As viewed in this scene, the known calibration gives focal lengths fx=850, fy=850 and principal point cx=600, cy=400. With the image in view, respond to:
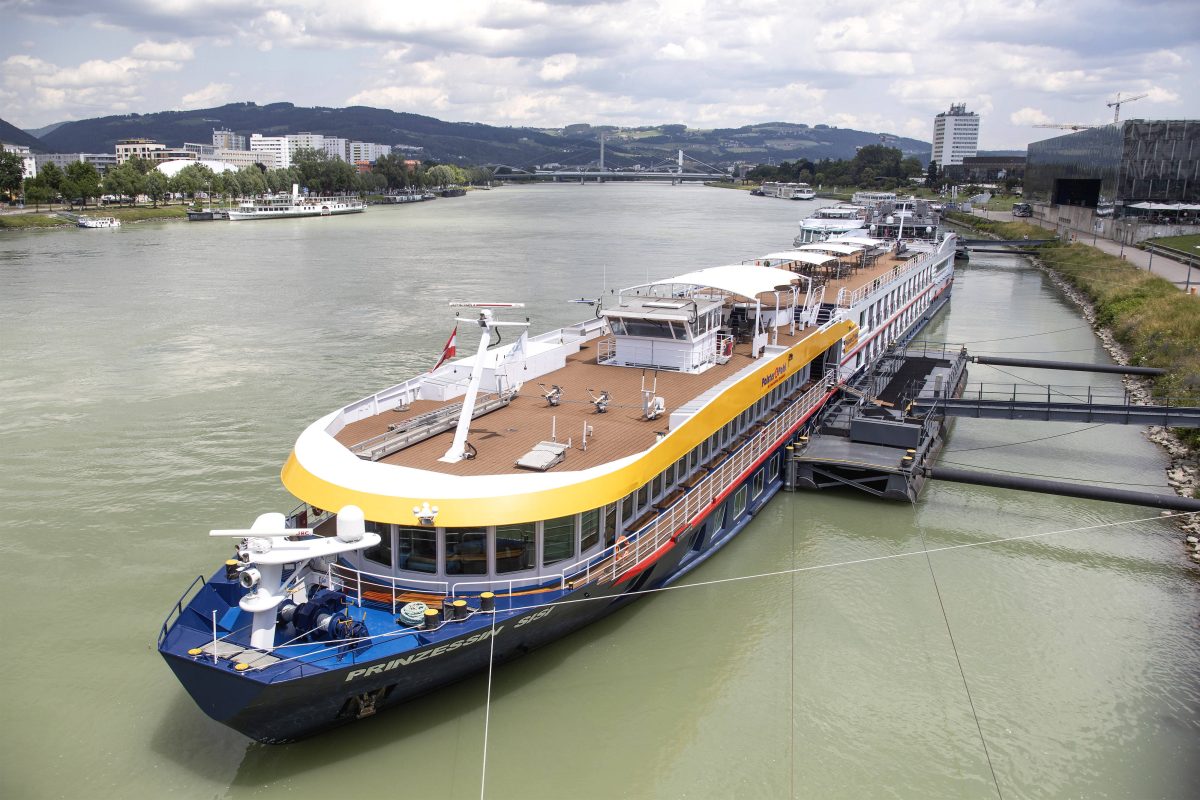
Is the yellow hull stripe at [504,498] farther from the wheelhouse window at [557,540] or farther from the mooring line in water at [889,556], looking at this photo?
the mooring line in water at [889,556]

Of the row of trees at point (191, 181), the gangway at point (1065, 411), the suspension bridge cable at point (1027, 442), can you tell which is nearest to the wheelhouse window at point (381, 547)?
the gangway at point (1065, 411)

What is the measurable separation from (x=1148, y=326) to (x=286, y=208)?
126m

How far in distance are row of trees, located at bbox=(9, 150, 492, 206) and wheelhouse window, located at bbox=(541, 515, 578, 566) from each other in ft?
438

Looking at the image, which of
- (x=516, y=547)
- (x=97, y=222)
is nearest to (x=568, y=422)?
(x=516, y=547)

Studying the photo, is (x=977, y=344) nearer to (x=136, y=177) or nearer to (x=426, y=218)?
(x=426, y=218)

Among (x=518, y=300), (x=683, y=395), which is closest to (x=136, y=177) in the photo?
(x=518, y=300)

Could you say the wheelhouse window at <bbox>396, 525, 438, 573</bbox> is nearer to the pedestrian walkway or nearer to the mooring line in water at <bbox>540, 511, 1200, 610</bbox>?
the mooring line in water at <bbox>540, 511, 1200, 610</bbox>

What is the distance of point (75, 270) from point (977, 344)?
214ft

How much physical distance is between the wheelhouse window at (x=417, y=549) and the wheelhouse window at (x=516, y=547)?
108cm

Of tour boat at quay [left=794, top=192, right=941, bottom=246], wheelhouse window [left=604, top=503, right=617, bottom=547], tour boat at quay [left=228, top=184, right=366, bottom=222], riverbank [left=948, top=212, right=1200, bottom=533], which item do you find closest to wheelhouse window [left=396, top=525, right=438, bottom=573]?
wheelhouse window [left=604, top=503, right=617, bottom=547]

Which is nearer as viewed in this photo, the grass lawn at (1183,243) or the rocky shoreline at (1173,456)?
the rocky shoreline at (1173,456)

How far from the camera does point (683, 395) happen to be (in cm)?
2092

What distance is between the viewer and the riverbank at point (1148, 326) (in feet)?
92.9

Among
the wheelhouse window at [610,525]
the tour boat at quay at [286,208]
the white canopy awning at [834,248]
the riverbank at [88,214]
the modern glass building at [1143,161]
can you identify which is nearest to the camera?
the wheelhouse window at [610,525]
